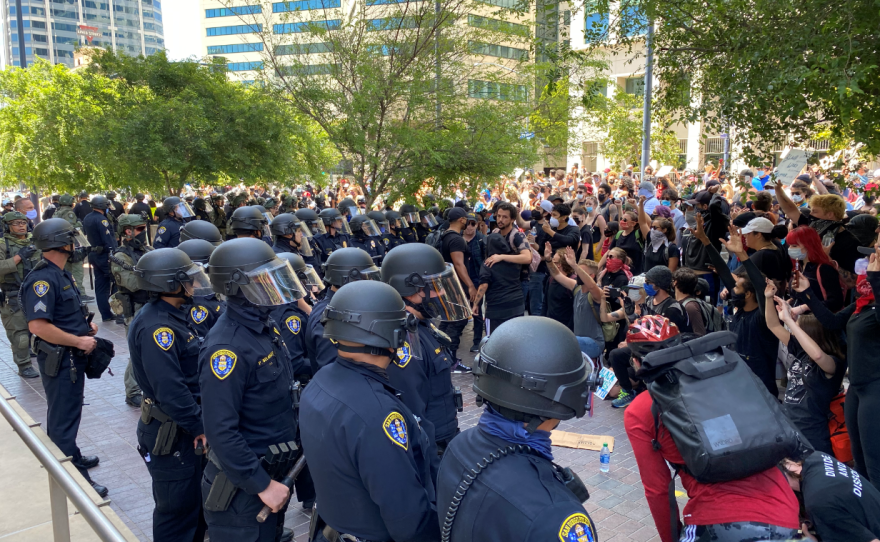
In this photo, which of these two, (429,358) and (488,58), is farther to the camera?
(488,58)

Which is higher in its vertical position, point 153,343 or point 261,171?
point 261,171

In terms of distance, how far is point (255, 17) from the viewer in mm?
11898

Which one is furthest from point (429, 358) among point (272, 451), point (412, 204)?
point (412, 204)

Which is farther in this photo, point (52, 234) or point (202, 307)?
point (52, 234)

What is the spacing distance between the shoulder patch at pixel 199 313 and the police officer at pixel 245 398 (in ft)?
5.01

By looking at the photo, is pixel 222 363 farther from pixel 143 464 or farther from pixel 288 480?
pixel 143 464

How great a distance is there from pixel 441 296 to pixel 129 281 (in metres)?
4.69

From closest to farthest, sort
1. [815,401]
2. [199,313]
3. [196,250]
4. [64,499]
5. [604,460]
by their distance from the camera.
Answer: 1. [64,499]
2. [815,401]
3. [199,313]
4. [604,460]
5. [196,250]

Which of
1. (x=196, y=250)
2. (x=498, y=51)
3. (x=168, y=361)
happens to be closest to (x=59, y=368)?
(x=196, y=250)

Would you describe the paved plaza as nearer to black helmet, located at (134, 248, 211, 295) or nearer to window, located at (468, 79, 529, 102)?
black helmet, located at (134, 248, 211, 295)

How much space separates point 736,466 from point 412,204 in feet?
33.7

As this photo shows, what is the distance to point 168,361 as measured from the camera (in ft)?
13.6

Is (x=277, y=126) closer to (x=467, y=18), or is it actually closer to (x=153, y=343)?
(x=467, y=18)

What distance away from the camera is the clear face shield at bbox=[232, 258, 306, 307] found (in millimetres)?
3781
